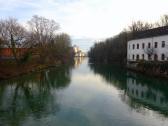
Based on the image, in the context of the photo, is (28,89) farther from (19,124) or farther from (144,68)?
(144,68)

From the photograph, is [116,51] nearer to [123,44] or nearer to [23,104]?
[123,44]

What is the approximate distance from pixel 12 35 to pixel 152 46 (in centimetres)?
2253

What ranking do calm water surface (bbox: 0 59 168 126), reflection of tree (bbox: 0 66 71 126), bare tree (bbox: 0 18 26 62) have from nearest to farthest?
calm water surface (bbox: 0 59 168 126), reflection of tree (bbox: 0 66 71 126), bare tree (bbox: 0 18 26 62)

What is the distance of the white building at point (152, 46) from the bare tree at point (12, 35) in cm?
2082

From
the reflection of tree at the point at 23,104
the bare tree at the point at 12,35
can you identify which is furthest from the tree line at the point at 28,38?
the reflection of tree at the point at 23,104

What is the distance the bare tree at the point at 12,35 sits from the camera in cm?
3816

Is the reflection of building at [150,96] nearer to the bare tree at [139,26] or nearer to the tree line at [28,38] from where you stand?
the tree line at [28,38]

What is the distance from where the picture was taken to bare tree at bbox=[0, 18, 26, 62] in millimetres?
38156

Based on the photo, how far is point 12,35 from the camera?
1513 inches

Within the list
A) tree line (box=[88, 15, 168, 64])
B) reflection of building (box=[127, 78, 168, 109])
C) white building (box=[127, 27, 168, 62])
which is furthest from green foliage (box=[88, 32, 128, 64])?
reflection of building (box=[127, 78, 168, 109])

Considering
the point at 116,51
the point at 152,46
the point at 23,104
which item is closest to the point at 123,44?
the point at 116,51

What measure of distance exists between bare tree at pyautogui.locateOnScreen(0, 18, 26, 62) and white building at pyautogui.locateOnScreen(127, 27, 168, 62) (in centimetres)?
2082

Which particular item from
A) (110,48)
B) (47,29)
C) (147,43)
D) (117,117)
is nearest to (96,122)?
(117,117)

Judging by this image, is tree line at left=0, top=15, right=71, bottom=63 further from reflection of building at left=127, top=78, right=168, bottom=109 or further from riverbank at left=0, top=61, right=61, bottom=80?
reflection of building at left=127, top=78, right=168, bottom=109
